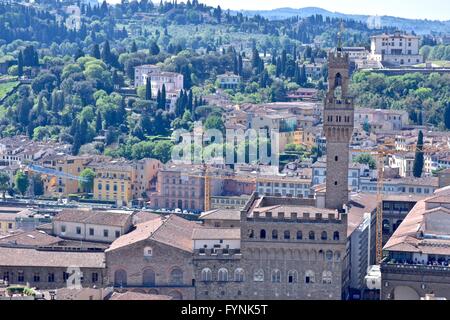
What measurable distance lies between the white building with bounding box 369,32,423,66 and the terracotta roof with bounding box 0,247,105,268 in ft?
210

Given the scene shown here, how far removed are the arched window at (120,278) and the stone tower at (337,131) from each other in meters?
5.25

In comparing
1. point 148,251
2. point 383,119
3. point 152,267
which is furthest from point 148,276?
point 383,119

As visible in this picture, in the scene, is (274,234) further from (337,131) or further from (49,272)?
(49,272)

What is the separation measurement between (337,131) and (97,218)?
266 inches

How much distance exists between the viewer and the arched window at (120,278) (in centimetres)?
2739

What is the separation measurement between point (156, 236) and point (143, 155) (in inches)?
1369

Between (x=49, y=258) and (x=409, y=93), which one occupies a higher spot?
(x=49, y=258)

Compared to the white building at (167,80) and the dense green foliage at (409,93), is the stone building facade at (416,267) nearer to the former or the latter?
the dense green foliage at (409,93)

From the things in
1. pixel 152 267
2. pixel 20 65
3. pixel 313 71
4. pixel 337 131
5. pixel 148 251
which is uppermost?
pixel 337 131

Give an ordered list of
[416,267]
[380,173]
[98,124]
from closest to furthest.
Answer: [416,267] → [380,173] → [98,124]

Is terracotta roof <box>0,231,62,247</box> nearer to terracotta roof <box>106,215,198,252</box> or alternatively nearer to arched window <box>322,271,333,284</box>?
terracotta roof <box>106,215,198,252</box>

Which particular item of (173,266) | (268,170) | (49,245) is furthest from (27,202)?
(173,266)

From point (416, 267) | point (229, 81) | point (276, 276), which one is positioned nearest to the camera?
point (416, 267)

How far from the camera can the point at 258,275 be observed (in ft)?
89.9
